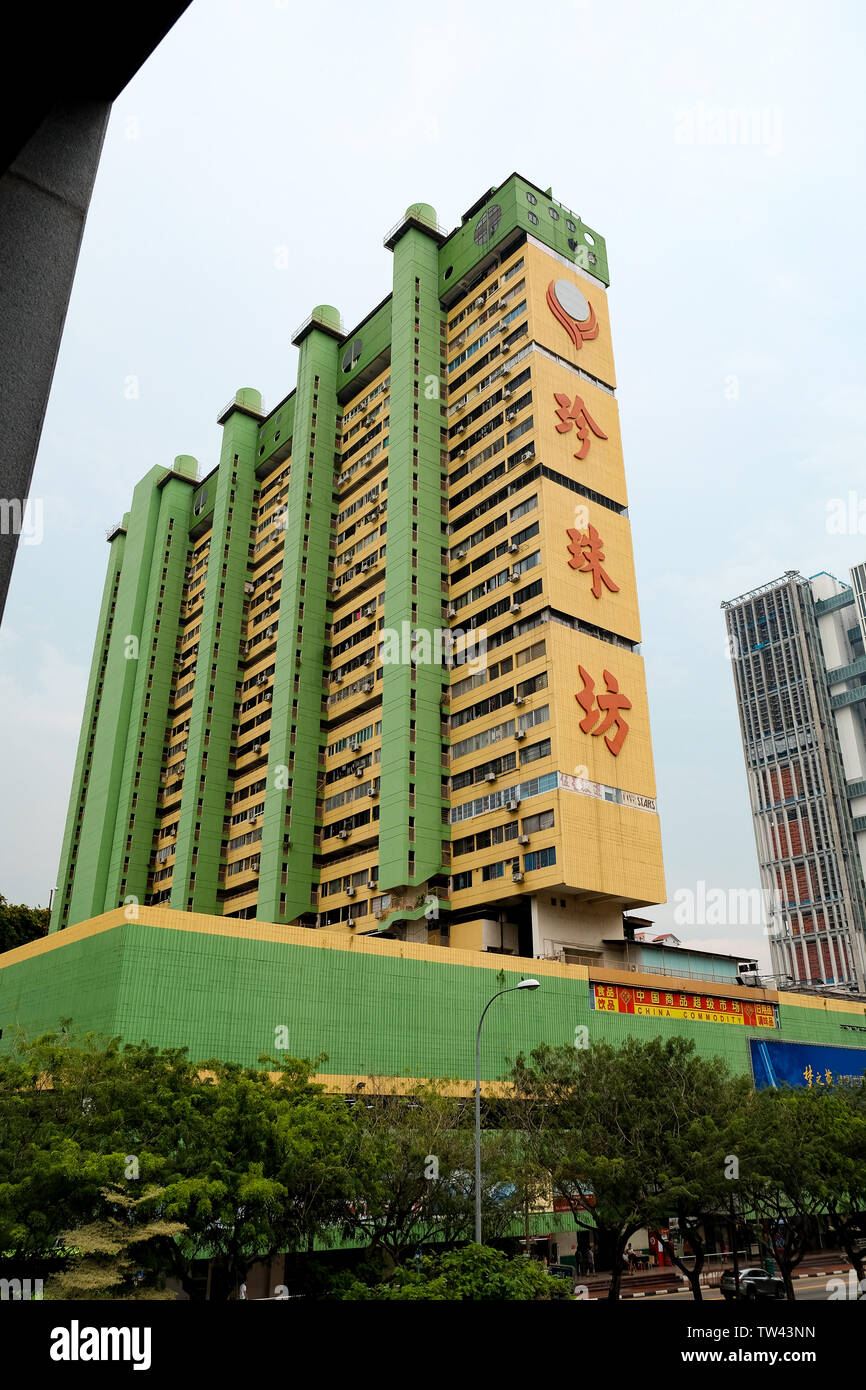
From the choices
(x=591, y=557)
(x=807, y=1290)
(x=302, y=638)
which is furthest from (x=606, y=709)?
(x=807, y=1290)

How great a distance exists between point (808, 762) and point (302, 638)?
85.1 m

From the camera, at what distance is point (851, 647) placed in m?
138

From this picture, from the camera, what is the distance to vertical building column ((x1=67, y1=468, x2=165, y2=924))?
9119 centimetres

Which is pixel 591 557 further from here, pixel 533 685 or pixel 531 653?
pixel 533 685

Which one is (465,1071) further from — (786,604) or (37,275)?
(786,604)

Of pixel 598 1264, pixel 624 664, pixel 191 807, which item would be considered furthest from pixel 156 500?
pixel 598 1264

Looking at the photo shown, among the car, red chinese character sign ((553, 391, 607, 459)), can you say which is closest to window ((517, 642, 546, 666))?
red chinese character sign ((553, 391, 607, 459))

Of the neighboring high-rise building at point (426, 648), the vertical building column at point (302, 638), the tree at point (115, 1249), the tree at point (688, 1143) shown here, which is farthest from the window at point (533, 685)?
the tree at point (115, 1249)

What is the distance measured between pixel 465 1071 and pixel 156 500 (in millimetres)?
77821

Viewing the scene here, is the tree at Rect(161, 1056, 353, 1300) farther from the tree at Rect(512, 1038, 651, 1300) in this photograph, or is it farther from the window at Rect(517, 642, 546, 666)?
the window at Rect(517, 642, 546, 666)

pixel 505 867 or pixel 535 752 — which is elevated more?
pixel 535 752

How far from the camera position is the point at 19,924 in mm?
86938

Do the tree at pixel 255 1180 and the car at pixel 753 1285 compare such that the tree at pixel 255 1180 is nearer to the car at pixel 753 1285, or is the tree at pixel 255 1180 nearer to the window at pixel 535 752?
the car at pixel 753 1285
